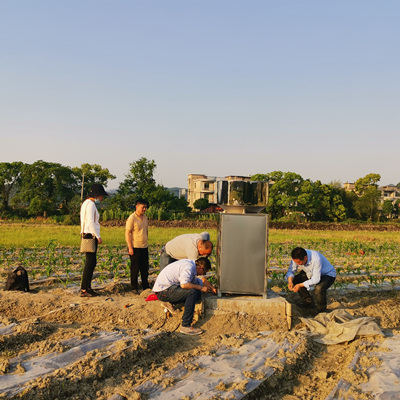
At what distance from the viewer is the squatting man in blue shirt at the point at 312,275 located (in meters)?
5.31

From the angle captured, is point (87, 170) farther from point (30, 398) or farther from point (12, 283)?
point (30, 398)

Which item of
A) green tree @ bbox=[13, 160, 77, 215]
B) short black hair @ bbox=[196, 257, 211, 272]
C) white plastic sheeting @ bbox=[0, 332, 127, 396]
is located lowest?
white plastic sheeting @ bbox=[0, 332, 127, 396]

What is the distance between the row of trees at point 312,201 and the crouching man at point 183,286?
34310 mm

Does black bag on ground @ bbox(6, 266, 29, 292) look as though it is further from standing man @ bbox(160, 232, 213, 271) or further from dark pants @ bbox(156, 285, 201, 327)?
dark pants @ bbox(156, 285, 201, 327)

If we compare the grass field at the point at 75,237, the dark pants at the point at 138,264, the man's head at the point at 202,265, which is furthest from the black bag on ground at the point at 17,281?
the grass field at the point at 75,237

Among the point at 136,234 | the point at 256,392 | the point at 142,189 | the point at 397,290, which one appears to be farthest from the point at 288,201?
the point at 256,392

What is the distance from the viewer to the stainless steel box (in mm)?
4883

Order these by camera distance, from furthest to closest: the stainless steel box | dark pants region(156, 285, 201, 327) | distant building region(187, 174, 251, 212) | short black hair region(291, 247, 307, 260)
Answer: distant building region(187, 174, 251, 212), short black hair region(291, 247, 307, 260), the stainless steel box, dark pants region(156, 285, 201, 327)

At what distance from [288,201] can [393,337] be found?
36166 mm

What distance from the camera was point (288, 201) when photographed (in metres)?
39.6

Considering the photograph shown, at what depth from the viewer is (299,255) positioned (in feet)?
17.2

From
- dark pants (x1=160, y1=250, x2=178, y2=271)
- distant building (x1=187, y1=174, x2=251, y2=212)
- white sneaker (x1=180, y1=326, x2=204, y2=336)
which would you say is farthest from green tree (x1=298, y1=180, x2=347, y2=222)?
white sneaker (x1=180, y1=326, x2=204, y2=336)

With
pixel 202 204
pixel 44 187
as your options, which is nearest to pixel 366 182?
pixel 202 204

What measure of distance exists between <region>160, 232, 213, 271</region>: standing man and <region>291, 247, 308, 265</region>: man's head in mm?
1250
